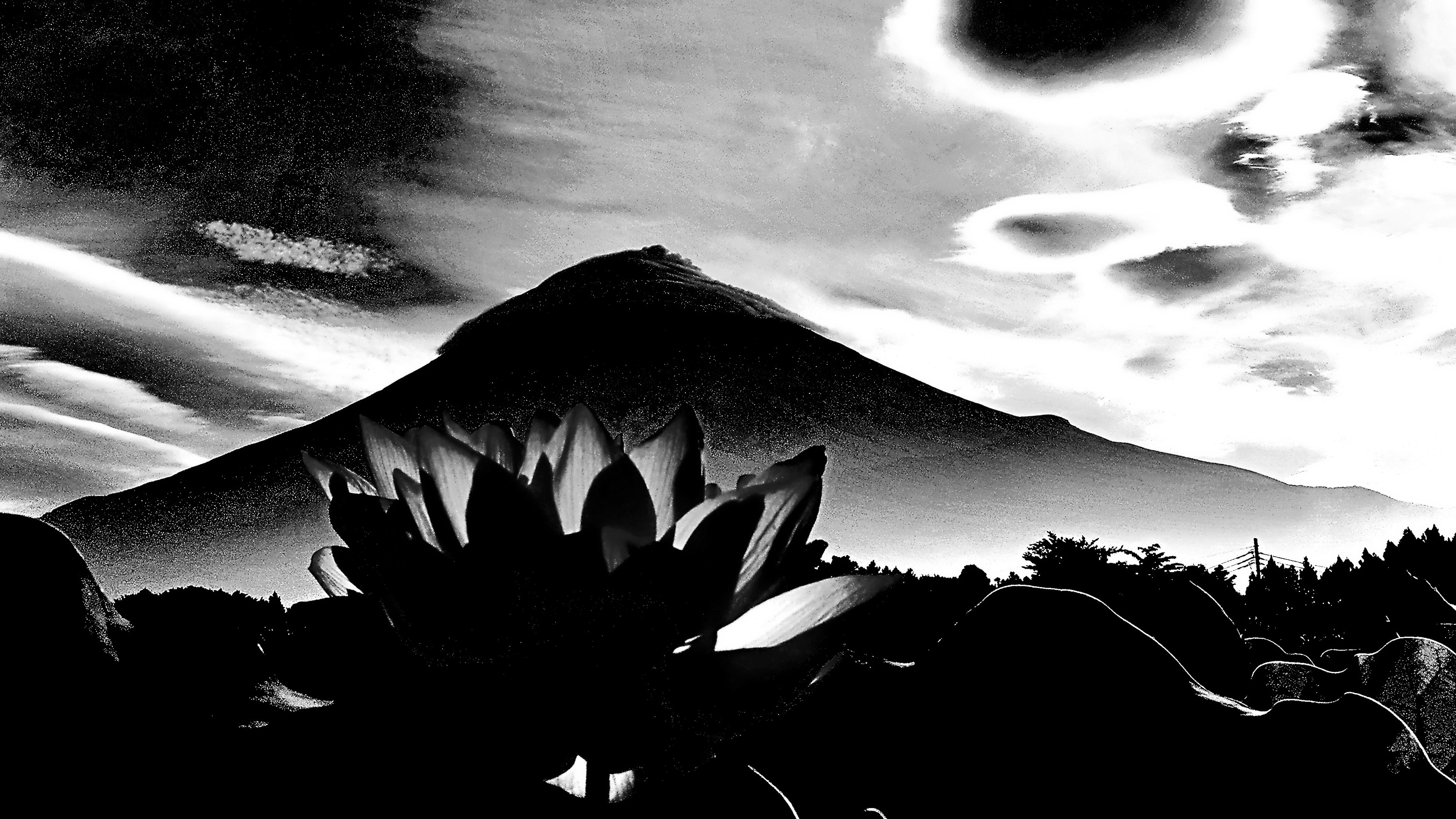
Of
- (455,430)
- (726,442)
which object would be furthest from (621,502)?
(726,442)

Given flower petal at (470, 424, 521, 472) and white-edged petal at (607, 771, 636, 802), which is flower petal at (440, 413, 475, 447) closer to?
flower petal at (470, 424, 521, 472)

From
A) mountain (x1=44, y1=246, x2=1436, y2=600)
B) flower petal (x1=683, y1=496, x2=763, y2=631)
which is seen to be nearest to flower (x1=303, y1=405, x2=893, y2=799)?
flower petal (x1=683, y1=496, x2=763, y2=631)

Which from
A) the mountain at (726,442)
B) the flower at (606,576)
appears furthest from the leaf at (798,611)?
the mountain at (726,442)

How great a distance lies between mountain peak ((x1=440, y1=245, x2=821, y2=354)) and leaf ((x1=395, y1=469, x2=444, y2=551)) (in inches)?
2147

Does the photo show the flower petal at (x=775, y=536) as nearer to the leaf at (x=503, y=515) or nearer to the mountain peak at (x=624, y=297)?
the leaf at (x=503, y=515)

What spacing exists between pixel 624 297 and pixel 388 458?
5800 centimetres

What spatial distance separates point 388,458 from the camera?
49 centimetres

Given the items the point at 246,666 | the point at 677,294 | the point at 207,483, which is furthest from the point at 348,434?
the point at 246,666

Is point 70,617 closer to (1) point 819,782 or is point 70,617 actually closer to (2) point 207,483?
(1) point 819,782

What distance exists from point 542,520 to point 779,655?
11 cm

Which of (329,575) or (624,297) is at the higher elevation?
(624,297)

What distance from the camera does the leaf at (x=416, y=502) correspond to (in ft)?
1.45

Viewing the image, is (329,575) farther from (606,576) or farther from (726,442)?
(726,442)

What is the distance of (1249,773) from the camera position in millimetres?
518
